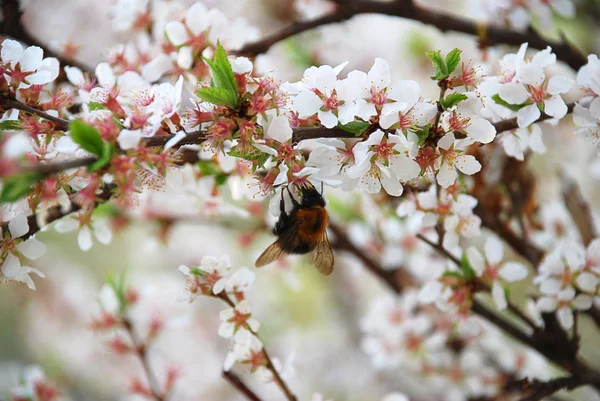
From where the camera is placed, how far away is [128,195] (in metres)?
0.60

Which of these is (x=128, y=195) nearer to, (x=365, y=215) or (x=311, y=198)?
(x=311, y=198)

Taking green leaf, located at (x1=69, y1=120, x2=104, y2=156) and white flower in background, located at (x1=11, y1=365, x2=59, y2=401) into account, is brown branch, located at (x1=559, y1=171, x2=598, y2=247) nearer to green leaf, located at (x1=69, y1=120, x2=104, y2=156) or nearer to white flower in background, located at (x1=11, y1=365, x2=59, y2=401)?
green leaf, located at (x1=69, y1=120, x2=104, y2=156)

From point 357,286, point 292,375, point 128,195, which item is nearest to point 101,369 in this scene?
point 357,286

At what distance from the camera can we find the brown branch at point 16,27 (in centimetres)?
99

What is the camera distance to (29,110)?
2.15 feet

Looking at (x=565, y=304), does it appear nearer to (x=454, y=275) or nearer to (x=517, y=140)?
(x=454, y=275)

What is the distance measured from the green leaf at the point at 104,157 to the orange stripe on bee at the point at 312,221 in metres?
0.32

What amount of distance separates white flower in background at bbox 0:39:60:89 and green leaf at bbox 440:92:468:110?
1.59ft

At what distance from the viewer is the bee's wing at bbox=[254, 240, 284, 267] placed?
78cm

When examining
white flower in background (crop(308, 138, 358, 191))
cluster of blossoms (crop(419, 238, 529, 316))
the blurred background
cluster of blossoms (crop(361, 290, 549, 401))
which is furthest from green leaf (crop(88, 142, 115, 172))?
the blurred background

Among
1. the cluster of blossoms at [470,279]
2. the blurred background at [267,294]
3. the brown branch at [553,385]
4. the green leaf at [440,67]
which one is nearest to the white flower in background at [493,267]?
the cluster of blossoms at [470,279]

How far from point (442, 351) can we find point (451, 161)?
2.86 ft

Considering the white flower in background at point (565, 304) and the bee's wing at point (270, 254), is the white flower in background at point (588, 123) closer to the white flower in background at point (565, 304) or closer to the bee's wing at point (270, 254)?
the white flower in background at point (565, 304)

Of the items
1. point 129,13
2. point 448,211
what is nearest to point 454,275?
point 448,211
